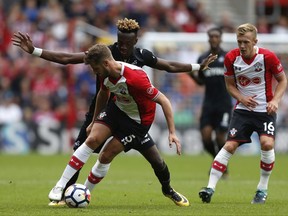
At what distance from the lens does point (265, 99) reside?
11.4 meters

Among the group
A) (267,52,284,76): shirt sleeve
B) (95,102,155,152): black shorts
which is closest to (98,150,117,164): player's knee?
(95,102,155,152): black shorts

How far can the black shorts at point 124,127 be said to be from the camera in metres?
10.8

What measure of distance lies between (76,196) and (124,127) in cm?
104

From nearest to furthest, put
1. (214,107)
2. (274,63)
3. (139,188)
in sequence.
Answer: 1. (274,63)
2. (139,188)
3. (214,107)

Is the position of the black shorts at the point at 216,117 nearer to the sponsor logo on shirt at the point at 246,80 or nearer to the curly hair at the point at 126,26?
the sponsor logo on shirt at the point at 246,80

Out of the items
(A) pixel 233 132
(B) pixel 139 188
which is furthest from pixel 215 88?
(A) pixel 233 132

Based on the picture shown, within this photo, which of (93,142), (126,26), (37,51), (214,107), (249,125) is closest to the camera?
(93,142)

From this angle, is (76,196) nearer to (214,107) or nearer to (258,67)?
Result: (258,67)

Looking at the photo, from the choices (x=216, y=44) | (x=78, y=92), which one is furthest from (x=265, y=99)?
(x=78, y=92)

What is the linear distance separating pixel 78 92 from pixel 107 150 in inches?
588

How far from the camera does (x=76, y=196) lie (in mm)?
10492

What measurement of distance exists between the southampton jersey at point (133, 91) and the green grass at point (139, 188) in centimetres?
119

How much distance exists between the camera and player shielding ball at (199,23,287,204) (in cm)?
1124

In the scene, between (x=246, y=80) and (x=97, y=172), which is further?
(x=246, y=80)
